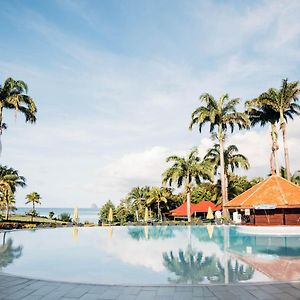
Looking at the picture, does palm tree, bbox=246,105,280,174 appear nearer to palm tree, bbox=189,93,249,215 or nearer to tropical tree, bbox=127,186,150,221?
palm tree, bbox=189,93,249,215

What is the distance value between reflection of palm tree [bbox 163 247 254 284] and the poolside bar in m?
16.2

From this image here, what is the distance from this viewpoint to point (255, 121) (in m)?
40.1

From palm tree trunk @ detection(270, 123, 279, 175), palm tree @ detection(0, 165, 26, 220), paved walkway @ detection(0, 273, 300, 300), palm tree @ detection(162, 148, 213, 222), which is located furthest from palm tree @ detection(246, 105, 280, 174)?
paved walkway @ detection(0, 273, 300, 300)

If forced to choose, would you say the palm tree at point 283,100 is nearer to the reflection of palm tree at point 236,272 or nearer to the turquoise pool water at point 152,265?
the turquoise pool water at point 152,265

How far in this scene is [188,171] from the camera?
127ft

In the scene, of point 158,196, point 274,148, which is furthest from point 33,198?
point 274,148

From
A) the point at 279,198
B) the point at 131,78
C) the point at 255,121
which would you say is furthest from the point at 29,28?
the point at 255,121

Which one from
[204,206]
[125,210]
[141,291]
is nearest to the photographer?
[141,291]

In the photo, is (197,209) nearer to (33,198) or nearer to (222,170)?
(222,170)

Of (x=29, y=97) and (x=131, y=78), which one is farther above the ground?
(x=29, y=97)

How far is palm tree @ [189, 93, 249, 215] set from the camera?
38.0m

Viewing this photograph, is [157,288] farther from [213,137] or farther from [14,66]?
[213,137]

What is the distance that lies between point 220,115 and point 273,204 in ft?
42.5

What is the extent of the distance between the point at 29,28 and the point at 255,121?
Answer: 3047 centimetres
